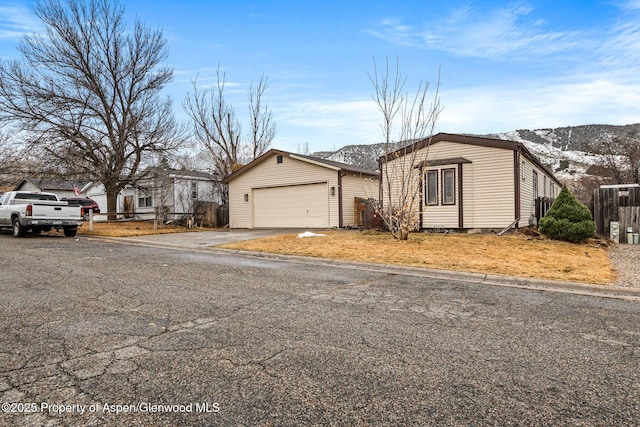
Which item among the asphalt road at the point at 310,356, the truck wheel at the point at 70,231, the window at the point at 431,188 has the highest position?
the window at the point at 431,188

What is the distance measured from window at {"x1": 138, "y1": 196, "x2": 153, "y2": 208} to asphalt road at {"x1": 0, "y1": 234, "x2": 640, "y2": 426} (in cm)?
2355

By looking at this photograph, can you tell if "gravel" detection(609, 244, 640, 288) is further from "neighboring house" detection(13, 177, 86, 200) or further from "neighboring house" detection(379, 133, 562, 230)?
"neighboring house" detection(13, 177, 86, 200)

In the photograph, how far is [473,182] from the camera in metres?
15.1

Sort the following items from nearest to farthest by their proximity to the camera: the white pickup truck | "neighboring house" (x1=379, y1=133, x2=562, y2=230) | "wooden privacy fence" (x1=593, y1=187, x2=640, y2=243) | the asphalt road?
the asphalt road → "wooden privacy fence" (x1=593, y1=187, x2=640, y2=243) → the white pickup truck → "neighboring house" (x1=379, y1=133, x2=562, y2=230)

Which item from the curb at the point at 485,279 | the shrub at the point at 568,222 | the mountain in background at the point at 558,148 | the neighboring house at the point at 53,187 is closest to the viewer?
the curb at the point at 485,279

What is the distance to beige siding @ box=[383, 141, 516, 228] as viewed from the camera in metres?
14.5

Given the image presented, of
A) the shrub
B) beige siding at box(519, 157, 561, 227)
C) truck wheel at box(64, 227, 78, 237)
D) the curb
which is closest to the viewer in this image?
the curb

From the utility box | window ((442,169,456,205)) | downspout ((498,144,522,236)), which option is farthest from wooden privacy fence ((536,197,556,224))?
window ((442,169,456,205))

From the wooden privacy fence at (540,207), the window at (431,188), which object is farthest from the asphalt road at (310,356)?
the wooden privacy fence at (540,207)

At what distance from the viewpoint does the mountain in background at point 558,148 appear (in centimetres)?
6017

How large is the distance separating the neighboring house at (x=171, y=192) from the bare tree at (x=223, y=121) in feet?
5.32

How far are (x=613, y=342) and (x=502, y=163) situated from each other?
12050 millimetres

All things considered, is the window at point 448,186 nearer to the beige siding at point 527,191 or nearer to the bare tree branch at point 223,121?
the beige siding at point 527,191

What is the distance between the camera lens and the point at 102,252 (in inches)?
403
